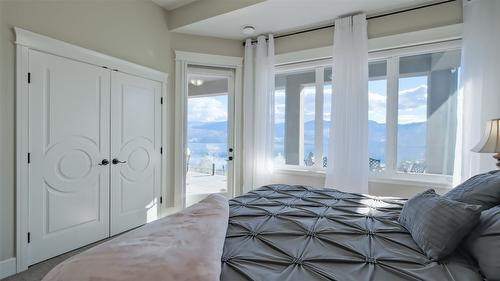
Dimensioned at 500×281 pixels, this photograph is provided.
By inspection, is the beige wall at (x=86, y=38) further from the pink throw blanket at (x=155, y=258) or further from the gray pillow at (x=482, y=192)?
the gray pillow at (x=482, y=192)

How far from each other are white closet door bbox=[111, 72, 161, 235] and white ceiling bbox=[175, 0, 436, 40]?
1101 mm

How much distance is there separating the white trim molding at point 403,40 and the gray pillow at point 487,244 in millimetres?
2439

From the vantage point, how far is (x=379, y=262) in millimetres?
1001

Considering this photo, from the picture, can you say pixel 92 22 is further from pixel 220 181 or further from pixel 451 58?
pixel 451 58

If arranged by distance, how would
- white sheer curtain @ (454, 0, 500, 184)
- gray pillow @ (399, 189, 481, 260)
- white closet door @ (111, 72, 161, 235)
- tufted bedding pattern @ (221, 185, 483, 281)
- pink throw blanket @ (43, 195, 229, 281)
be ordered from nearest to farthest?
pink throw blanket @ (43, 195, 229, 281)
tufted bedding pattern @ (221, 185, 483, 281)
gray pillow @ (399, 189, 481, 260)
white sheer curtain @ (454, 0, 500, 184)
white closet door @ (111, 72, 161, 235)

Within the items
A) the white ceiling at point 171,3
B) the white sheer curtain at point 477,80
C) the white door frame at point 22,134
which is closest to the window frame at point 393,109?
the white sheer curtain at point 477,80

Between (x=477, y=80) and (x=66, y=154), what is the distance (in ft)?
13.4

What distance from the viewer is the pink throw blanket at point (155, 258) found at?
2.69ft

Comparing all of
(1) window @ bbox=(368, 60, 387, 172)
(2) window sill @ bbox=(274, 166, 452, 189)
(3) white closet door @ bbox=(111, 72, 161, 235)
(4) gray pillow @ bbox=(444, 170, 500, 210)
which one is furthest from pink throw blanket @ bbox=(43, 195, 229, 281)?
(1) window @ bbox=(368, 60, 387, 172)

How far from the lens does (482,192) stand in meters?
1.24

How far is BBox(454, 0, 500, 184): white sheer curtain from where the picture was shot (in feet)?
8.13

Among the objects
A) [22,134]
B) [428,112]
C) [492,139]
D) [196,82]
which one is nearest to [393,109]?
[428,112]

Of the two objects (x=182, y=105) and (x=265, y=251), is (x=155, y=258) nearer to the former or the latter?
(x=265, y=251)

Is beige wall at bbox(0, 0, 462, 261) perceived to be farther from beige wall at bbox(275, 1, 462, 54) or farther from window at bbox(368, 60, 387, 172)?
window at bbox(368, 60, 387, 172)
